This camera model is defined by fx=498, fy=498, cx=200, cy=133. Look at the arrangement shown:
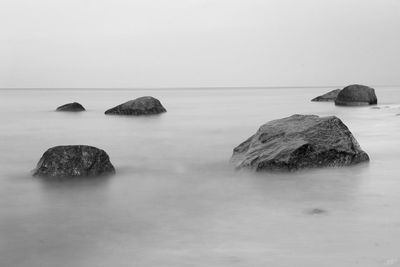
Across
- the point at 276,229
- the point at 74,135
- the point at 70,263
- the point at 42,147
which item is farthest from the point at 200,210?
the point at 74,135

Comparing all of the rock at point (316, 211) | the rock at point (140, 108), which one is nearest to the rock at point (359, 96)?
the rock at point (140, 108)

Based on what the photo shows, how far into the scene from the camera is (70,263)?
12.7ft

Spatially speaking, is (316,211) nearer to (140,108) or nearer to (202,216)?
(202,216)

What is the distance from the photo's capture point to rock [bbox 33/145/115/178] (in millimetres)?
7523

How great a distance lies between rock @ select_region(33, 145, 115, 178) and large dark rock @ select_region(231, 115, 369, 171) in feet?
7.81

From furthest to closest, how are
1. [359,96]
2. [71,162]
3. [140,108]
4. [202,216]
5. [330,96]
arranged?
1. [330,96]
2. [359,96]
3. [140,108]
4. [71,162]
5. [202,216]

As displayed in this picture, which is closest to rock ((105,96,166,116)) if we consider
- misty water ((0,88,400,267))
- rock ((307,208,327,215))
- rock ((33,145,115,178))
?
misty water ((0,88,400,267))

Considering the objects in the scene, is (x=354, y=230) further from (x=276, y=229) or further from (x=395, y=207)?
(x=395, y=207)

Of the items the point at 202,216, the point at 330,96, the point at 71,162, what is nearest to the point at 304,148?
the point at 202,216

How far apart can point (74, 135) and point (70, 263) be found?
13.2 metres

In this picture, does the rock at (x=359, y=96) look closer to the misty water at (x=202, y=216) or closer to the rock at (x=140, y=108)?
the rock at (x=140, y=108)

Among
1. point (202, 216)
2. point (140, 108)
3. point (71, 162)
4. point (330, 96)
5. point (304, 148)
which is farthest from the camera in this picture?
point (330, 96)

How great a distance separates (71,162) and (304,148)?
357cm

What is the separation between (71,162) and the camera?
24.8 feet
